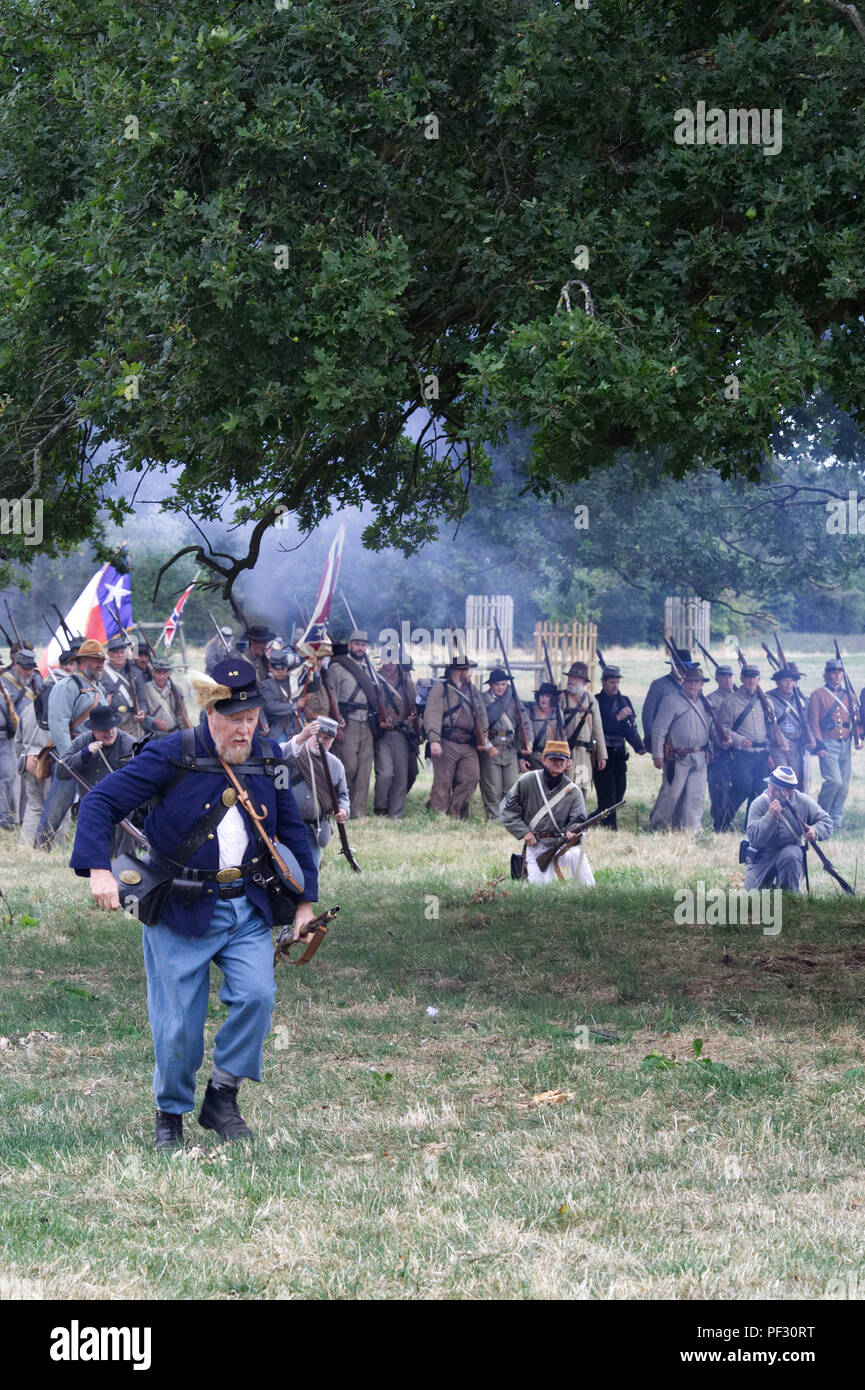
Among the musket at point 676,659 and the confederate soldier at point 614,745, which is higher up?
the musket at point 676,659

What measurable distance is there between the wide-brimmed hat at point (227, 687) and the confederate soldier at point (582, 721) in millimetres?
12458

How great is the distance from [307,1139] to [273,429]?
13.5 ft

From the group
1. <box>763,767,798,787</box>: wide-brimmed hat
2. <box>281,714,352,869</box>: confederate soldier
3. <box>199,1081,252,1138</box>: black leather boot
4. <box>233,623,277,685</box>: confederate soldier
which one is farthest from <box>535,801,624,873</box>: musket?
<box>199,1081,252,1138</box>: black leather boot

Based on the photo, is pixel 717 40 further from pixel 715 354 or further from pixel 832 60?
pixel 715 354

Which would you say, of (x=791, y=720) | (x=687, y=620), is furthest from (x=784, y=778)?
(x=687, y=620)

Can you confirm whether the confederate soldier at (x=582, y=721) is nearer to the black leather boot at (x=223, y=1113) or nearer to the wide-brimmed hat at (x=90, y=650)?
the wide-brimmed hat at (x=90, y=650)

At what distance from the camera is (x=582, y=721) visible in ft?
61.8

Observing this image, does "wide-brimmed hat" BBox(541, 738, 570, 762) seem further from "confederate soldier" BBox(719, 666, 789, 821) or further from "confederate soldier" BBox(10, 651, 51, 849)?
"confederate soldier" BBox(719, 666, 789, 821)

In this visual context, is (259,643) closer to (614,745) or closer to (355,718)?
(355,718)

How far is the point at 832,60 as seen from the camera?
8336 millimetres

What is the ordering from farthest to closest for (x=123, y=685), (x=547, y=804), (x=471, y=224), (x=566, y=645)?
(x=566, y=645)
(x=123, y=685)
(x=547, y=804)
(x=471, y=224)

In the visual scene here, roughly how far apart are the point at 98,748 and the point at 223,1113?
Answer: 7.32 metres

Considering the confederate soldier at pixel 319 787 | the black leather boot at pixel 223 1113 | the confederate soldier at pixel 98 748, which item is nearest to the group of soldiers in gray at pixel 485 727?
the confederate soldier at pixel 98 748

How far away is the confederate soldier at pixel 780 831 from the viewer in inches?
500
